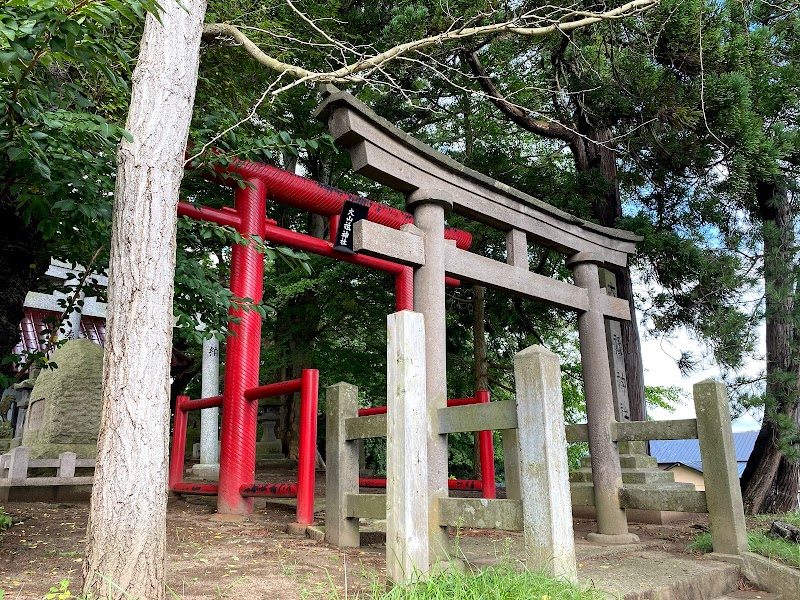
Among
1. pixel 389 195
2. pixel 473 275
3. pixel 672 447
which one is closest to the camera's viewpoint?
pixel 473 275

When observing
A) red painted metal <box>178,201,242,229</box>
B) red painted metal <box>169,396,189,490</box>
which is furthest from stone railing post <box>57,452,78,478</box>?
red painted metal <box>178,201,242,229</box>

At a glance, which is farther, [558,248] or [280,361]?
[280,361]

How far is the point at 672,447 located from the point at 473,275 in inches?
859

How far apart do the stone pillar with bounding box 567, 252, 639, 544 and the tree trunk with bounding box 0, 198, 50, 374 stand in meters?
4.64

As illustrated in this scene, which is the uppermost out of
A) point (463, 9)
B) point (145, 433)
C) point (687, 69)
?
point (463, 9)

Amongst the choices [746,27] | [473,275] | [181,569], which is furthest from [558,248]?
[181,569]

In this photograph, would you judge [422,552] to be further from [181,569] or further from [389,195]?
[389,195]

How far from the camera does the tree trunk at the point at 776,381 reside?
609cm

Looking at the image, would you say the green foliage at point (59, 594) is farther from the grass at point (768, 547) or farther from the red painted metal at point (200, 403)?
the grass at point (768, 547)

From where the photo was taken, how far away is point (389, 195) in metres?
10.7

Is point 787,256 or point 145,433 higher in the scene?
point 787,256

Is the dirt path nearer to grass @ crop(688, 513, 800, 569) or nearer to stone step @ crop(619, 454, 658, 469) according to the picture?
grass @ crop(688, 513, 800, 569)

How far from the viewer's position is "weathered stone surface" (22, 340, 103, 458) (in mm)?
7652

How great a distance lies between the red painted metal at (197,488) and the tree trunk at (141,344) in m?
3.12
